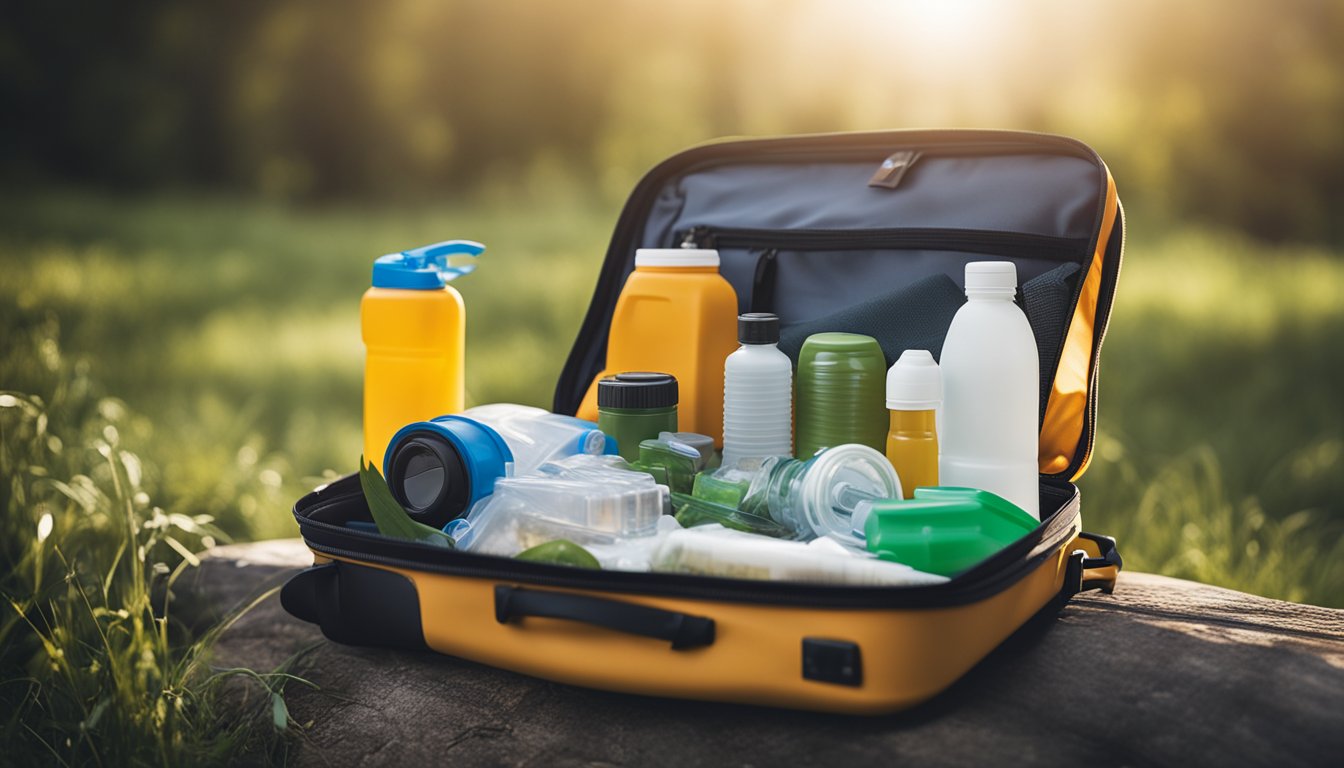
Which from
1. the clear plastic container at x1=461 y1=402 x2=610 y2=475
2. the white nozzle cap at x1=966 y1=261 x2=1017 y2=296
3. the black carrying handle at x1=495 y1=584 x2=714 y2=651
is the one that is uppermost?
the white nozzle cap at x1=966 y1=261 x2=1017 y2=296

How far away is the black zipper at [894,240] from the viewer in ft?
6.17

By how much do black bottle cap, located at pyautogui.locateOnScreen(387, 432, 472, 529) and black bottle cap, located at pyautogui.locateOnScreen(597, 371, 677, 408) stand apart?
10.6 inches

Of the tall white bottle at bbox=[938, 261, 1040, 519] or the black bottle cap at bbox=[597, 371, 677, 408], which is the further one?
the black bottle cap at bbox=[597, 371, 677, 408]

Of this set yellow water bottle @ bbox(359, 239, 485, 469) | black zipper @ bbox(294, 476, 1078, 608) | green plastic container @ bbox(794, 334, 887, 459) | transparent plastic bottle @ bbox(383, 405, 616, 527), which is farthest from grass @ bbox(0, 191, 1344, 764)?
green plastic container @ bbox(794, 334, 887, 459)

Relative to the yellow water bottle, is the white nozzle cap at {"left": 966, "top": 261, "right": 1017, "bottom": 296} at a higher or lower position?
higher

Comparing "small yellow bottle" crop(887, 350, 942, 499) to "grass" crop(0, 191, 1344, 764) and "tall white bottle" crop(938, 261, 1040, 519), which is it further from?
"grass" crop(0, 191, 1344, 764)

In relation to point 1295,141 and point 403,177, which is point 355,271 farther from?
point 1295,141

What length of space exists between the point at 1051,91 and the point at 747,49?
1.81 meters

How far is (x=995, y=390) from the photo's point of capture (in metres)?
1.60

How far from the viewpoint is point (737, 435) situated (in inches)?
68.9

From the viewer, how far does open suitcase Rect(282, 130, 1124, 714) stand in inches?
49.4

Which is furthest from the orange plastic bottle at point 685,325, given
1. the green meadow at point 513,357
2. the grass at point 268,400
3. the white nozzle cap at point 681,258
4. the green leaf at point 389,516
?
the grass at point 268,400

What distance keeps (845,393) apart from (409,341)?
740mm

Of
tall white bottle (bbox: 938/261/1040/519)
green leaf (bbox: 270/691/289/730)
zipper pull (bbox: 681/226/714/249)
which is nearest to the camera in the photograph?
green leaf (bbox: 270/691/289/730)
